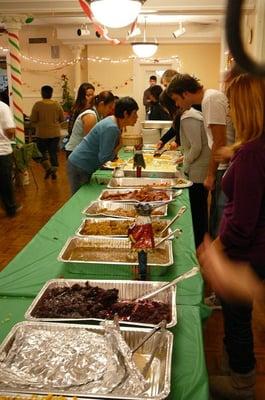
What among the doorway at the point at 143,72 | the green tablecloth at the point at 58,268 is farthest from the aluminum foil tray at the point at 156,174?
the doorway at the point at 143,72

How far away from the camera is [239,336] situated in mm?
1521

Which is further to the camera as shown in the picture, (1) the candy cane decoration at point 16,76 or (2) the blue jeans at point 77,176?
(1) the candy cane decoration at point 16,76

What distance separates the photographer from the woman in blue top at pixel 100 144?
2.88 metres

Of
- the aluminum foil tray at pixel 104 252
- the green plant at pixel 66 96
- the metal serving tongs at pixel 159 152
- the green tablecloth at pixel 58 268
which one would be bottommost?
the green tablecloth at pixel 58 268

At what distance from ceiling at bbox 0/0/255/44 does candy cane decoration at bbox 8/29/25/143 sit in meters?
0.24

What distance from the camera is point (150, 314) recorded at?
1207mm

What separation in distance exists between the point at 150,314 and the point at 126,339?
0.13 meters

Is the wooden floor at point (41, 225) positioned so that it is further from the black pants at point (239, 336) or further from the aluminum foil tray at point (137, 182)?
the aluminum foil tray at point (137, 182)

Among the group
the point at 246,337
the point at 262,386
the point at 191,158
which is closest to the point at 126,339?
the point at 246,337

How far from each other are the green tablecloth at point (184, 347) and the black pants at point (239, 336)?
0.88 feet

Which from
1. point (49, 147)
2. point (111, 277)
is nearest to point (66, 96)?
point (49, 147)

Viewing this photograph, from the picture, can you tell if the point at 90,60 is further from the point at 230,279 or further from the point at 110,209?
the point at 230,279

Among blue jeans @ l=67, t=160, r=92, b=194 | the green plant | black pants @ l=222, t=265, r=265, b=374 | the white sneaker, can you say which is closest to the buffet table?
black pants @ l=222, t=265, r=265, b=374

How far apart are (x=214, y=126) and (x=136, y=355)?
5.51 feet
